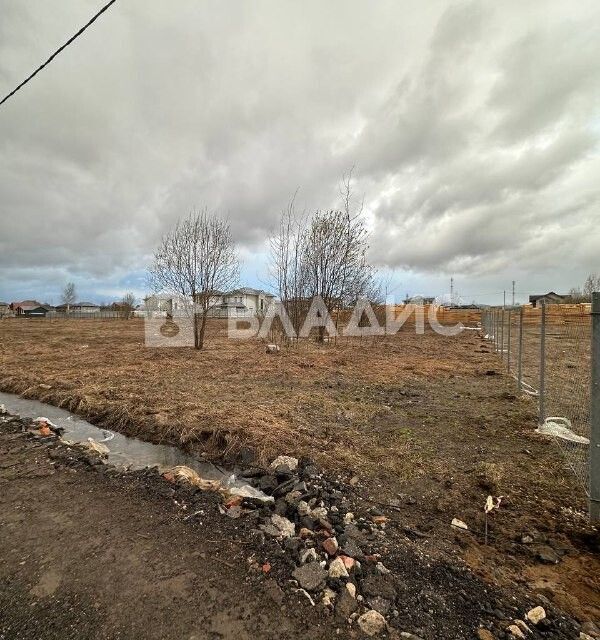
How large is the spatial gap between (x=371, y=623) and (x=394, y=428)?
3299 mm

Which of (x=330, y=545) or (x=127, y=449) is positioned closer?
(x=330, y=545)

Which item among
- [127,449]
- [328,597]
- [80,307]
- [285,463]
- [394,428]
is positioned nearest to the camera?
[328,597]

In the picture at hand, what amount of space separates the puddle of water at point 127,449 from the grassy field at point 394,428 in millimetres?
185

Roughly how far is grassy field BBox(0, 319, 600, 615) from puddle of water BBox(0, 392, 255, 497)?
19cm

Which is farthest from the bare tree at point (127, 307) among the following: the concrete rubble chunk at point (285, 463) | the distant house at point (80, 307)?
the concrete rubble chunk at point (285, 463)

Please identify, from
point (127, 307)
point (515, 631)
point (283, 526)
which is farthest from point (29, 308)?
point (515, 631)

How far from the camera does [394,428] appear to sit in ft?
16.0

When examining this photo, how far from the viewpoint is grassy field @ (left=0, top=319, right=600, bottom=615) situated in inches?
101

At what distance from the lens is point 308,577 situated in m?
2.02

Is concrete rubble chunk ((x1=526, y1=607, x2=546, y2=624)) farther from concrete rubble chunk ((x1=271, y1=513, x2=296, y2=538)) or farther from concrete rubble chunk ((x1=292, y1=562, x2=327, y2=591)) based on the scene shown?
concrete rubble chunk ((x1=271, y1=513, x2=296, y2=538))

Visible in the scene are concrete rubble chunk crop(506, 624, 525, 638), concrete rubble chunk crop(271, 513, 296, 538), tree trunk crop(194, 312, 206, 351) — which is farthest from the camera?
tree trunk crop(194, 312, 206, 351)

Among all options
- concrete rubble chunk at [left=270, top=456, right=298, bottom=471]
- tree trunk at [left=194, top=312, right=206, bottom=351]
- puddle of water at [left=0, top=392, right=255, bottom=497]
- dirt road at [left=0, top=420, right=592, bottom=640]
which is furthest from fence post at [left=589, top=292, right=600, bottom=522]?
tree trunk at [left=194, top=312, right=206, bottom=351]

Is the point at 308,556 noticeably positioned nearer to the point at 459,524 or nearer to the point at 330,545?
the point at 330,545

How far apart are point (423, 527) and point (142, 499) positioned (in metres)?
2.34
